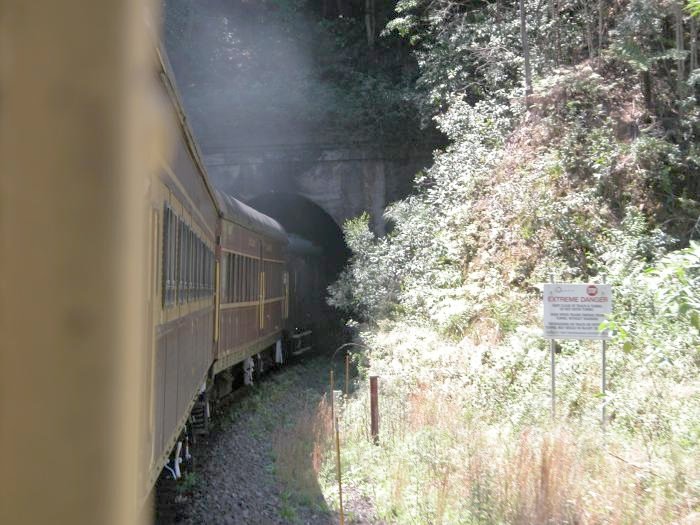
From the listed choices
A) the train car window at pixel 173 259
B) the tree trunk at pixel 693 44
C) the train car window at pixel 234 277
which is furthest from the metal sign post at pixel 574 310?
the tree trunk at pixel 693 44

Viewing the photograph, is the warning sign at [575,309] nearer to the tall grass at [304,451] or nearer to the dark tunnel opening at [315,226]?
the tall grass at [304,451]

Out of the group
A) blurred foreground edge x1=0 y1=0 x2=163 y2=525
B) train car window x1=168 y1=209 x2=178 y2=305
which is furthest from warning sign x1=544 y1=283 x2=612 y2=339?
blurred foreground edge x1=0 y1=0 x2=163 y2=525

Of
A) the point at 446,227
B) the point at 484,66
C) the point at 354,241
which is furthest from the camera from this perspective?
the point at 484,66

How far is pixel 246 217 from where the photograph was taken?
13.0 m

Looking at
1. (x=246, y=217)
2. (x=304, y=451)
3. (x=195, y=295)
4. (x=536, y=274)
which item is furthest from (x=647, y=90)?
(x=195, y=295)

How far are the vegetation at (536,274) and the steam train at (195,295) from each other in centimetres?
203

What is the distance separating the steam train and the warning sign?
3707mm

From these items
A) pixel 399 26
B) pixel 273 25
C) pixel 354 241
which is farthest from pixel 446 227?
pixel 273 25

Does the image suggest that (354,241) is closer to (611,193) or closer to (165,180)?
(611,193)

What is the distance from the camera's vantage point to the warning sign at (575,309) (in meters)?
8.06

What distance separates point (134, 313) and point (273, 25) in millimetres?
28783

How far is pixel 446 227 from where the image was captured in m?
16.0

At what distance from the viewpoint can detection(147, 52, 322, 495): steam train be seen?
14.8 ft

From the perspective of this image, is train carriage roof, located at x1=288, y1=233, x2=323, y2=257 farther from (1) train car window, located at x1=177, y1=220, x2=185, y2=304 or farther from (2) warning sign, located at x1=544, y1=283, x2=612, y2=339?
(1) train car window, located at x1=177, y1=220, x2=185, y2=304
